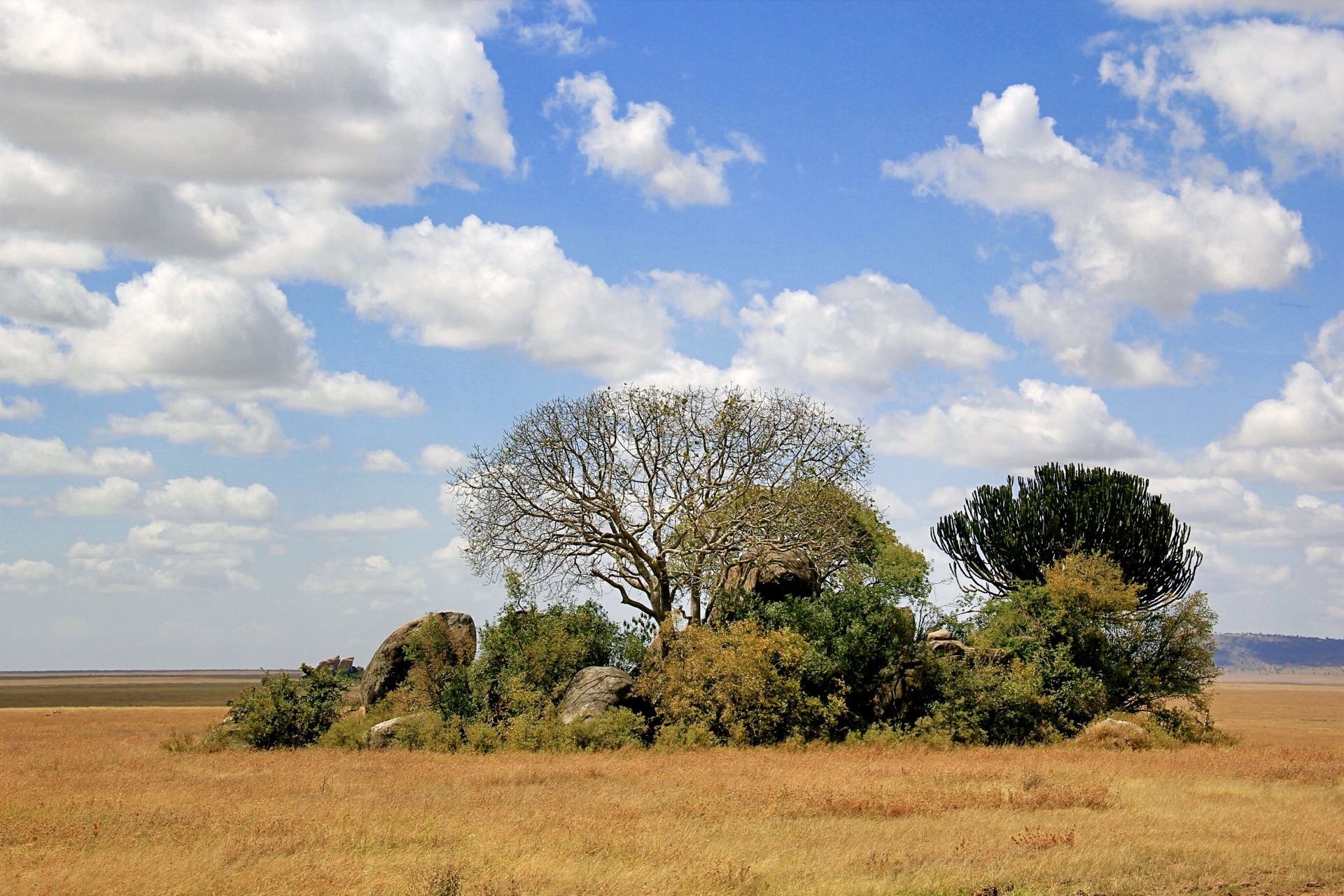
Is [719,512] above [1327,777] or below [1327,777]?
above

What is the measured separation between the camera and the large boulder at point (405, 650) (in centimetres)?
3375

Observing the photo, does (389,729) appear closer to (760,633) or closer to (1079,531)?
(760,633)

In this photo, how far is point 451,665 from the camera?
1326 inches

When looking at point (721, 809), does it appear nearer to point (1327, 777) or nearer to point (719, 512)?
point (1327, 777)

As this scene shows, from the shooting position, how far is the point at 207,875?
1302 centimetres

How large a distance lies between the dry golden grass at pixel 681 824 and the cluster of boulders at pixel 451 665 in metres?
3.67

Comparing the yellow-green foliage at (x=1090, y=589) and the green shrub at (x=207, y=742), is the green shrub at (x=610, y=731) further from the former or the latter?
the yellow-green foliage at (x=1090, y=589)

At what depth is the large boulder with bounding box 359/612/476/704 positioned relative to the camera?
3375 centimetres

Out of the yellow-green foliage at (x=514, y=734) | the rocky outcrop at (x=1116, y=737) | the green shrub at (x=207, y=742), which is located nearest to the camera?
the rocky outcrop at (x=1116, y=737)

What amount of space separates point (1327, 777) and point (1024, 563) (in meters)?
17.8

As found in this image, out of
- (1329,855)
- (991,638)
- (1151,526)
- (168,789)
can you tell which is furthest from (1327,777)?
(168,789)

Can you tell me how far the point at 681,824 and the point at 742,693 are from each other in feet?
42.4

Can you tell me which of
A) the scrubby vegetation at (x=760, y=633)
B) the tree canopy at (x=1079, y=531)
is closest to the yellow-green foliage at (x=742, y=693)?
the scrubby vegetation at (x=760, y=633)

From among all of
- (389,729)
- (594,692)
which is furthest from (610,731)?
(389,729)
